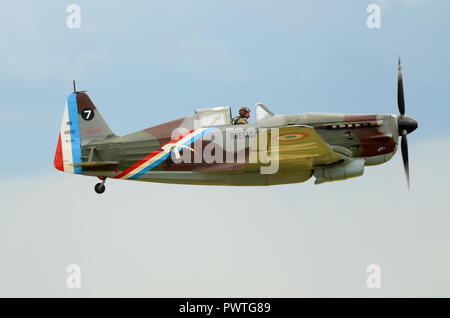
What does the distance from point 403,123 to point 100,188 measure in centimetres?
829

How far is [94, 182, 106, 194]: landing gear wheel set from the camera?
60.1ft

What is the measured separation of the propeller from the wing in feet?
6.44

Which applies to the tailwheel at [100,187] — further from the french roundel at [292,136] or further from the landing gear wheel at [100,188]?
the french roundel at [292,136]

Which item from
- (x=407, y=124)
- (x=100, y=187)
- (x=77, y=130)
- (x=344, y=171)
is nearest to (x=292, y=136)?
(x=344, y=171)

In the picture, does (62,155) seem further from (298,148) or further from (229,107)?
(298,148)

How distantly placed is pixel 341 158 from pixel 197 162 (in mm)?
3737

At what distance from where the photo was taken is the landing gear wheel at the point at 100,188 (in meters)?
18.3

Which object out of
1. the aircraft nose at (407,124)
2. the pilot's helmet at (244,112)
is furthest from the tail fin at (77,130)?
the aircraft nose at (407,124)

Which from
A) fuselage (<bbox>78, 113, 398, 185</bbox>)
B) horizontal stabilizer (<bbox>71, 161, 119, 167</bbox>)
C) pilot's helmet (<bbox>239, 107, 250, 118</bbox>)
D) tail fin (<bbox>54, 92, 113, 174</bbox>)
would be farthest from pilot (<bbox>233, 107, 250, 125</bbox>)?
tail fin (<bbox>54, 92, 113, 174</bbox>)

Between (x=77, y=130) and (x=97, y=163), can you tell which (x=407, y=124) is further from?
(x=77, y=130)

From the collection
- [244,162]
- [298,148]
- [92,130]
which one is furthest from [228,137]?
[92,130]

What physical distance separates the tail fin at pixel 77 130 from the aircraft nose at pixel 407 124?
7.80m

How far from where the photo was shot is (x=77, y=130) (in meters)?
18.7

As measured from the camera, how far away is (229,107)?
58.5ft
